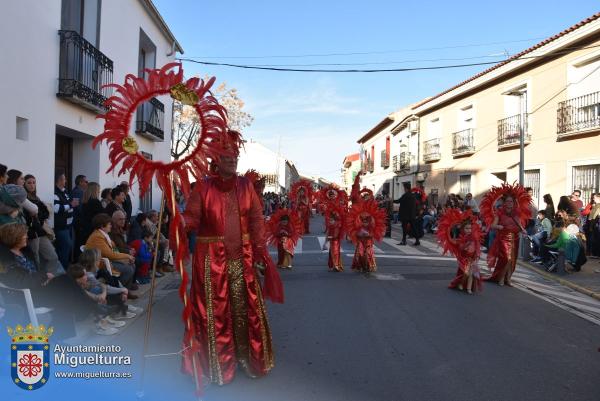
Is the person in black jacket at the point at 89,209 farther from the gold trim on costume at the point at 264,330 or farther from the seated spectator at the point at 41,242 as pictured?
the gold trim on costume at the point at 264,330

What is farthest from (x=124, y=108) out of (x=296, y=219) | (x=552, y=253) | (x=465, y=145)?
(x=465, y=145)

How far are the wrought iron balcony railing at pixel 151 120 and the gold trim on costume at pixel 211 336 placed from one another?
10.5 meters

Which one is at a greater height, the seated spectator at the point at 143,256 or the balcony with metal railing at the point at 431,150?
the balcony with metal railing at the point at 431,150

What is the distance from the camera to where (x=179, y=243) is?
3840 mm

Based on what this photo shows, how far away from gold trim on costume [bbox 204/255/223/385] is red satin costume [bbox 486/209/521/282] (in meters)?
6.36

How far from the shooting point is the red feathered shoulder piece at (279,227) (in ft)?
33.6

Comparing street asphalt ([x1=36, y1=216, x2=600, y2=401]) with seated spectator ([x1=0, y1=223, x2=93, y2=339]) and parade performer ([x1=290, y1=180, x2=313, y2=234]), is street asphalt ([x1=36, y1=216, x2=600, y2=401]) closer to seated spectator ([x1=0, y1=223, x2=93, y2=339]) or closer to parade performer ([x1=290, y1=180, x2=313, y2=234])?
seated spectator ([x1=0, y1=223, x2=93, y2=339])

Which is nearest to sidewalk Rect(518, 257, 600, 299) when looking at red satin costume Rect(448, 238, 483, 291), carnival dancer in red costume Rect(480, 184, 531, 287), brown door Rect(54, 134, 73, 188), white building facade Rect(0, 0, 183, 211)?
carnival dancer in red costume Rect(480, 184, 531, 287)

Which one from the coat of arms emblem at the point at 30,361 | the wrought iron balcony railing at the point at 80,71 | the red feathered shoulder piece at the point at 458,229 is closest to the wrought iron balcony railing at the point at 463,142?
the red feathered shoulder piece at the point at 458,229

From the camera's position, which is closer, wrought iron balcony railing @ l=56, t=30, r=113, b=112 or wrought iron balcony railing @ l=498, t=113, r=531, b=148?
wrought iron balcony railing @ l=56, t=30, r=113, b=112

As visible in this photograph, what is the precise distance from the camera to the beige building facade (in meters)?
15.0

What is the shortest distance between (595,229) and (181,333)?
428 inches

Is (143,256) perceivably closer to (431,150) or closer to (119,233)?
(119,233)

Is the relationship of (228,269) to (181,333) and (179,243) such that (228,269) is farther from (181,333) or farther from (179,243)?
(181,333)
